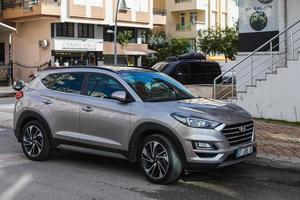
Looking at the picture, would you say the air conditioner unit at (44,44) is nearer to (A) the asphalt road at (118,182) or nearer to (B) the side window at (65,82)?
(B) the side window at (65,82)

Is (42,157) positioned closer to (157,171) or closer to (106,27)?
(157,171)

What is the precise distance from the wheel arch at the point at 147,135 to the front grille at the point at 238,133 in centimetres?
64

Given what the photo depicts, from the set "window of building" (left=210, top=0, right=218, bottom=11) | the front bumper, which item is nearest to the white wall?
the front bumper

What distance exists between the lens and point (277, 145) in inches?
389

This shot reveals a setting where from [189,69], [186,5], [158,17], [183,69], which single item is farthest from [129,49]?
[183,69]

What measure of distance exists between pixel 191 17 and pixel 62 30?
24.2m

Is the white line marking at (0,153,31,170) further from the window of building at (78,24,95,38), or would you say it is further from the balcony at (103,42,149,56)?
the balcony at (103,42,149,56)

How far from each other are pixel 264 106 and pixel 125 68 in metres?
6.55

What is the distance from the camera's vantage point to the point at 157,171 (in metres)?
7.45

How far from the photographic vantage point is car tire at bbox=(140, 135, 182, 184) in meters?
7.27

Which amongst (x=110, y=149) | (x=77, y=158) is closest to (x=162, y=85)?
(x=110, y=149)

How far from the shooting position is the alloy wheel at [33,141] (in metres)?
9.10

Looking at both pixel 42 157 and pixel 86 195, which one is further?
pixel 42 157

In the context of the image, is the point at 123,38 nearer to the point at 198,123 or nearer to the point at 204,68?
the point at 204,68
